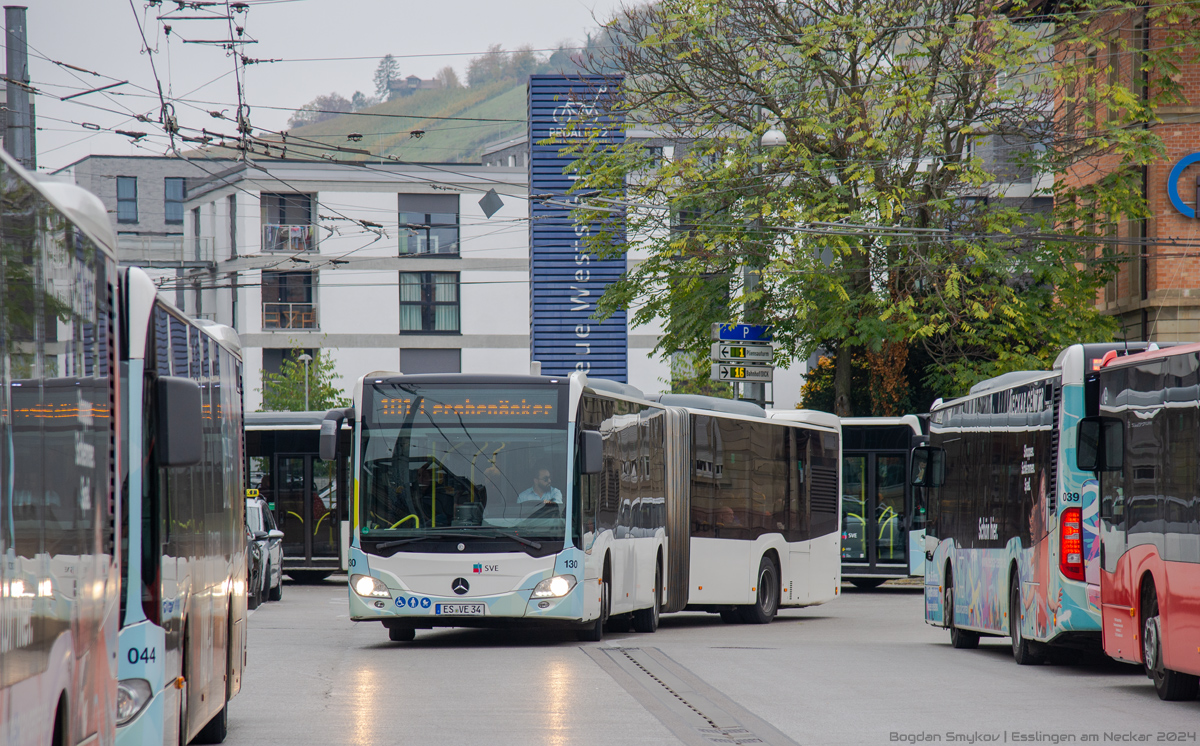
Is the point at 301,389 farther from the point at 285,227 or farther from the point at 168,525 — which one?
the point at 168,525

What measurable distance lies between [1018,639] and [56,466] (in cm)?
1228

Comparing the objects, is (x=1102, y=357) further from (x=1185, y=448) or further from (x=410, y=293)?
(x=410, y=293)

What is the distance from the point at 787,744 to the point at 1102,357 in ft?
19.6

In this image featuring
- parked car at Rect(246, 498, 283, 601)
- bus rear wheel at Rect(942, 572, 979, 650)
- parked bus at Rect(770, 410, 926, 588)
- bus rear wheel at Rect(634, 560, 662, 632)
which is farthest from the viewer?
parked bus at Rect(770, 410, 926, 588)

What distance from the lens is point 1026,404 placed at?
51.3 ft

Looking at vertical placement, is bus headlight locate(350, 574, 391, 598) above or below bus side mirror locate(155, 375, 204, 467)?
below

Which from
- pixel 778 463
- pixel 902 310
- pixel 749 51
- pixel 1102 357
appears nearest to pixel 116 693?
pixel 1102 357

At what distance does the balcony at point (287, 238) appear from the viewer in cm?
6605

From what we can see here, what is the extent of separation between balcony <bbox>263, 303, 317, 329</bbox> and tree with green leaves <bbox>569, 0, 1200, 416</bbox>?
3886 cm

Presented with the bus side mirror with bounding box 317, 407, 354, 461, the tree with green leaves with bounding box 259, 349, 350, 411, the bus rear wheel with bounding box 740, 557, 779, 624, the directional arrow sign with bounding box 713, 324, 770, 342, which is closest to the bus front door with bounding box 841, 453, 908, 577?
the directional arrow sign with bounding box 713, 324, 770, 342

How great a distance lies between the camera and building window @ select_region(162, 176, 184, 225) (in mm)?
87750

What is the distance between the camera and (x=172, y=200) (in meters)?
87.7

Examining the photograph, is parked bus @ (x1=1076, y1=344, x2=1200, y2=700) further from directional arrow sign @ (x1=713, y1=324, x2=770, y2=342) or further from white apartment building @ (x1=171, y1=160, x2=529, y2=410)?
white apartment building @ (x1=171, y1=160, x2=529, y2=410)

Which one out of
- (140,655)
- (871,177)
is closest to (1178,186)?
(871,177)
